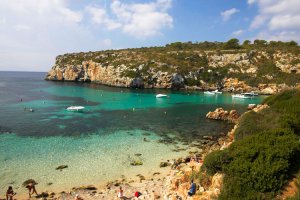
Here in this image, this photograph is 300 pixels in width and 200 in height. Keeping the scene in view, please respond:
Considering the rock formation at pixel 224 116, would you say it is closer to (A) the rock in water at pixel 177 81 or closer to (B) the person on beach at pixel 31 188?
(B) the person on beach at pixel 31 188

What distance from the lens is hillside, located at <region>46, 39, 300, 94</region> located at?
10388 cm

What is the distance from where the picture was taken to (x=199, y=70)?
11462 cm

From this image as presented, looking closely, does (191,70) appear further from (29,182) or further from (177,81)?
(29,182)

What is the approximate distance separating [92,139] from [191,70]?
8193 cm

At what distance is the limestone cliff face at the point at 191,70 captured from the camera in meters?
106

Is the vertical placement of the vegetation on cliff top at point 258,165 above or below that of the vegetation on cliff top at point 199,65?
below

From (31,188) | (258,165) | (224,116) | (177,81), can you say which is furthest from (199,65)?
(258,165)

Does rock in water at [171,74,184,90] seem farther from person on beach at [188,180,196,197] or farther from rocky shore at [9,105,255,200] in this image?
person on beach at [188,180,196,197]

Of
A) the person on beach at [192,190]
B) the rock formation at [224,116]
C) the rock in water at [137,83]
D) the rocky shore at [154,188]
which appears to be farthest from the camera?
the rock in water at [137,83]

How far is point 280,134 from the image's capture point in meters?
19.3

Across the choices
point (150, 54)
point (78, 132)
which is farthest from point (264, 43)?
point (78, 132)

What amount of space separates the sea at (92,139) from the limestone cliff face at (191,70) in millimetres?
41305

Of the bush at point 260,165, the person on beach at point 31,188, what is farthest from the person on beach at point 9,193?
A: the bush at point 260,165

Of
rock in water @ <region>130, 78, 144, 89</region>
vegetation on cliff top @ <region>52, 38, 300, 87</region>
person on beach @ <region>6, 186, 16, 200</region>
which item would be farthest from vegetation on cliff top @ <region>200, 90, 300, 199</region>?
rock in water @ <region>130, 78, 144, 89</region>
